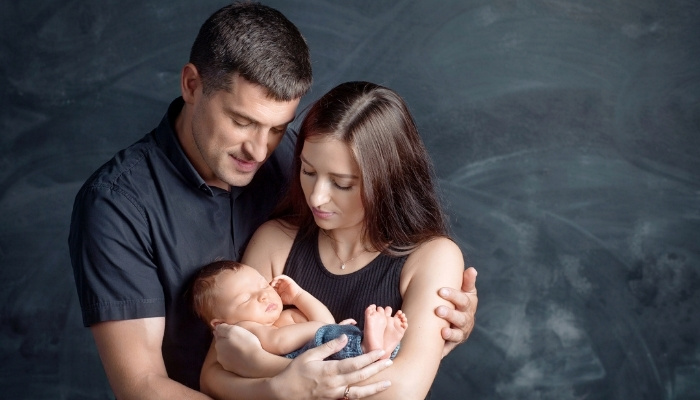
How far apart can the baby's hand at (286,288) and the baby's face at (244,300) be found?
0.13 feet

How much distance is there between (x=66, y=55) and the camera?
4.15 metres

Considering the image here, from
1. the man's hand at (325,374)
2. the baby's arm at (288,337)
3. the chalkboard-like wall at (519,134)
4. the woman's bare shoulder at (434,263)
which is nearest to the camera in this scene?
the man's hand at (325,374)

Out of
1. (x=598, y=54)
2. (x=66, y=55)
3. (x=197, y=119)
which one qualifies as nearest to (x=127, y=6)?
(x=66, y=55)

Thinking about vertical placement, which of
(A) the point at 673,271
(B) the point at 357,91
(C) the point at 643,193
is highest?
(B) the point at 357,91

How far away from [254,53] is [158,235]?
619mm

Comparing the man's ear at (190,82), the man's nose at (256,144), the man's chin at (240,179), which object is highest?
the man's ear at (190,82)

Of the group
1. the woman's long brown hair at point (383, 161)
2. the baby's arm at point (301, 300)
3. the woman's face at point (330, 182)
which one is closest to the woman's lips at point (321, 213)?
the woman's face at point (330, 182)

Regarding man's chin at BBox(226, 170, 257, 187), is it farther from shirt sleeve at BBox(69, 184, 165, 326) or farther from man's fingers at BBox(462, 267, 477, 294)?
man's fingers at BBox(462, 267, 477, 294)

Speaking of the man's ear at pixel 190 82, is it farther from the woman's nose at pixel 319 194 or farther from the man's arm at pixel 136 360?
the man's arm at pixel 136 360

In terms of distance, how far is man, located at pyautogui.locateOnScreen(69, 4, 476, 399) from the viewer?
2.81 metres

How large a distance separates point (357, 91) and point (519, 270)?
1574 mm

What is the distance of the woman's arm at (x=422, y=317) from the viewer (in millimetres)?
2615

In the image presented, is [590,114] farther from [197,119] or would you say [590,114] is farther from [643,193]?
[197,119]

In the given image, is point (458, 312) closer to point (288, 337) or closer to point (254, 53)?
point (288, 337)
